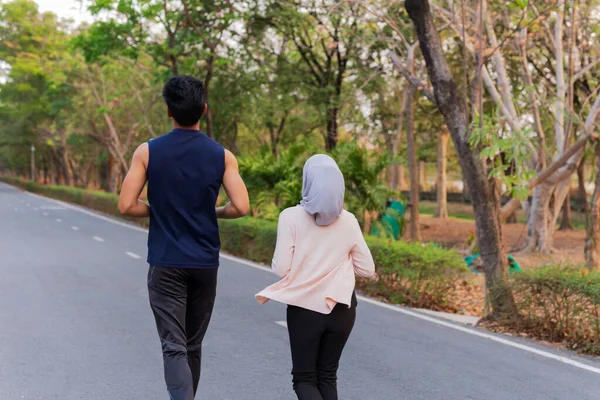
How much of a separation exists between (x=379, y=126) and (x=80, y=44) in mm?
9606

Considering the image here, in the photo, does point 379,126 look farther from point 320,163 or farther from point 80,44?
point 320,163

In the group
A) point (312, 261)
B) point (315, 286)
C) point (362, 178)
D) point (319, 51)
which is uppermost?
point (319, 51)

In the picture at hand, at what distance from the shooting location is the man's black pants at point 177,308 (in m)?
3.66

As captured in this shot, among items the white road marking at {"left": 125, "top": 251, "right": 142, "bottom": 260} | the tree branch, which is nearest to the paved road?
the tree branch

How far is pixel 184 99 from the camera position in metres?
3.74

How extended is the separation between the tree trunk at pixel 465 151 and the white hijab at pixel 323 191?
5.23 meters

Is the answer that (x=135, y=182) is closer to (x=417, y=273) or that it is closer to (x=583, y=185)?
(x=417, y=273)

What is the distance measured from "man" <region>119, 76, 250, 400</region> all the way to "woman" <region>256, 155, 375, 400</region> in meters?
0.40

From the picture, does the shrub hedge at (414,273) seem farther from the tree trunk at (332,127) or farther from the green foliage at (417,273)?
the tree trunk at (332,127)

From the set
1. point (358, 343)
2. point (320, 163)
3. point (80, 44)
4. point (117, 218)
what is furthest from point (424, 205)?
point (320, 163)

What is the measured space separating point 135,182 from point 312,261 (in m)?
0.97

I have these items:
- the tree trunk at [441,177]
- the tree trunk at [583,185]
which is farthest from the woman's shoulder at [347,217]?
the tree trunk at [441,177]

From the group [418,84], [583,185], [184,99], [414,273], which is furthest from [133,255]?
[583,185]

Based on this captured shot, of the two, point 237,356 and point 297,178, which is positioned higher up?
point 297,178
